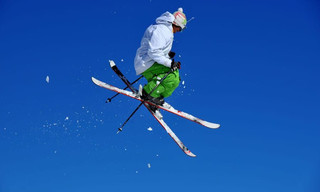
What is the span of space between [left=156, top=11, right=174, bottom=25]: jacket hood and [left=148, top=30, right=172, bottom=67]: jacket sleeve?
0.27 meters

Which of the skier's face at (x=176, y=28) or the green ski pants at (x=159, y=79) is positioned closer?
the skier's face at (x=176, y=28)

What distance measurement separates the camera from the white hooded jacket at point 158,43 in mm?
6527

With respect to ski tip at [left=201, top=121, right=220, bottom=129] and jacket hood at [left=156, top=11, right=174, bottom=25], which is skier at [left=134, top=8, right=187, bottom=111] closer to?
jacket hood at [left=156, top=11, right=174, bottom=25]

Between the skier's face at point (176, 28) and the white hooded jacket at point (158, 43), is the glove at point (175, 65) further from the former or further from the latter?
A: the skier's face at point (176, 28)

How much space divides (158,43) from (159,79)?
2.66 feet

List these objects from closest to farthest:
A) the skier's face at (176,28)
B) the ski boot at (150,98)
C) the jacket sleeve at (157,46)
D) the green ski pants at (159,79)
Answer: the jacket sleeve at (157,46), the skier's face at (176,28), the green ski pants at (159,79), the ski boot at (150,98)

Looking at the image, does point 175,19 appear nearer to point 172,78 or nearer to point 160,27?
point 160,27

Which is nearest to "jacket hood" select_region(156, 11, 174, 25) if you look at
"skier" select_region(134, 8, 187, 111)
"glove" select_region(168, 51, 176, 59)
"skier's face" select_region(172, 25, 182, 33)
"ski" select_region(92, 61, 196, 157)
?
"skier" select_region(134, 8, 187, 111)

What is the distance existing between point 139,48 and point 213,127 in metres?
2.13

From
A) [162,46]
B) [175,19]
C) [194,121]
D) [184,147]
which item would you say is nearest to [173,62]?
[162,46]

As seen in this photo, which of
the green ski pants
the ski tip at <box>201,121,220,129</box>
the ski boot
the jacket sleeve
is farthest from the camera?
the ski boot

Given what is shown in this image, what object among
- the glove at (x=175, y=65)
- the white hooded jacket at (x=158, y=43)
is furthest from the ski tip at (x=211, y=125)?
the white hooded jacket at (x=158, y=43)

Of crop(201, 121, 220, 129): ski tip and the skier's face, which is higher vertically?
the skier's face

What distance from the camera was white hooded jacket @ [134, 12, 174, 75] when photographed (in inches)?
257
